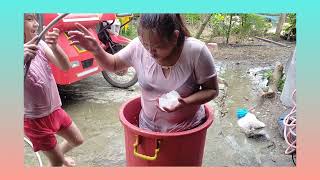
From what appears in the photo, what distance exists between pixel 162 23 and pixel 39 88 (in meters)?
0.44

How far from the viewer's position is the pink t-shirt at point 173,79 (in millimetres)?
1096

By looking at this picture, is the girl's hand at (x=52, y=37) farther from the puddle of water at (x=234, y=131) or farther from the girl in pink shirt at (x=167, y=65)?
the puddle of water at (x=234, y=131)

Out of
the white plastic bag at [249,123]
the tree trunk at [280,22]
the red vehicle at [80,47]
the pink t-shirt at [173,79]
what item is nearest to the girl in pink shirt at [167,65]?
the pink t-shirt at [173,79]

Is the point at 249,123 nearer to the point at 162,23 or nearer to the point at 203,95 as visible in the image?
the point at 203,95

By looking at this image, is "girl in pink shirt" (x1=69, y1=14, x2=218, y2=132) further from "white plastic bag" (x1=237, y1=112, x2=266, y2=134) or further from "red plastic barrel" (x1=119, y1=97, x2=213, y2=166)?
"white plastic bag" (x1=237, y1=112, x2=266, y2=134)

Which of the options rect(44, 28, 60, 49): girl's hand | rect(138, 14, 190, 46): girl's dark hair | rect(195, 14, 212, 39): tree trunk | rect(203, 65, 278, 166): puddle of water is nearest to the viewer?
rect(138, 14, 190, 46): girl's dark hair

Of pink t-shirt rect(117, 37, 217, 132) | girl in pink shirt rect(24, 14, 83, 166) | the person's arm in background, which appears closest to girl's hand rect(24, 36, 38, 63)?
girl in pink shirt rect(24, 14, 83, 166)

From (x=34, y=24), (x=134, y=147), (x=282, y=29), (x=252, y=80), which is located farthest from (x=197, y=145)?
(x=252, y=80)

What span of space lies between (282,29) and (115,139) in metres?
0.77

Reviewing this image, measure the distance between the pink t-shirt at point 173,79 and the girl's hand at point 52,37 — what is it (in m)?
0.19

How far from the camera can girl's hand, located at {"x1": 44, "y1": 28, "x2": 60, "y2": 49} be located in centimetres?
114

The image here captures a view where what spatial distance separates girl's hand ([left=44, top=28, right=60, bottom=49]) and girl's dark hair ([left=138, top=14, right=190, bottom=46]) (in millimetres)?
251

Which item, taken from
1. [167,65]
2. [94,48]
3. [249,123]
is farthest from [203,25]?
[249,123]

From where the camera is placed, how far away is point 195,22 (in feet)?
3.95
